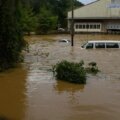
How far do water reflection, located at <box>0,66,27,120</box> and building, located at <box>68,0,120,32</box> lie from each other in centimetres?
6920

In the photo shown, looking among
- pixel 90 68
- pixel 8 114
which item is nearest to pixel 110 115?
pixel 8 114

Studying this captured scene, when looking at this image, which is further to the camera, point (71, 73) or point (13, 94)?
point (71, 73)

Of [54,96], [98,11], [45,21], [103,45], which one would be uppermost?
[98,11]

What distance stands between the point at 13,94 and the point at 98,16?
253 ft

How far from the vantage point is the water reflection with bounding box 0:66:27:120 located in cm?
1369

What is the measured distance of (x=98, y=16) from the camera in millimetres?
92375

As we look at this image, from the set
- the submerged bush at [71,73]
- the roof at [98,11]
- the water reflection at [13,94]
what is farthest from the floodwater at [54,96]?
the roof at [98,11]

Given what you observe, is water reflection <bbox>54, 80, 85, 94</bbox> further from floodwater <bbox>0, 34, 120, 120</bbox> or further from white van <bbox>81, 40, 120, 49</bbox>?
white van <bbox>81, 40, 120, 49</bbox>

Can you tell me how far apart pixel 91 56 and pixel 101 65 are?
5692 mm

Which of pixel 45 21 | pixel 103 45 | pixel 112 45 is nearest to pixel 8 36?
pixel 103 45

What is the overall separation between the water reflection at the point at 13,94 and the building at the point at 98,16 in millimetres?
69204

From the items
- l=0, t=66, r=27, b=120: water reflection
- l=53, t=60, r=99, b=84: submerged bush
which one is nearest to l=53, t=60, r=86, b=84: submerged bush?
l=53, t=60, r=99, b=84: submerged bush

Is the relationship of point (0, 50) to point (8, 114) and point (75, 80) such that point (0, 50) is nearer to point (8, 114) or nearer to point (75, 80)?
point (75, 80)

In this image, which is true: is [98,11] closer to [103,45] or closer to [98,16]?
[98,16]
